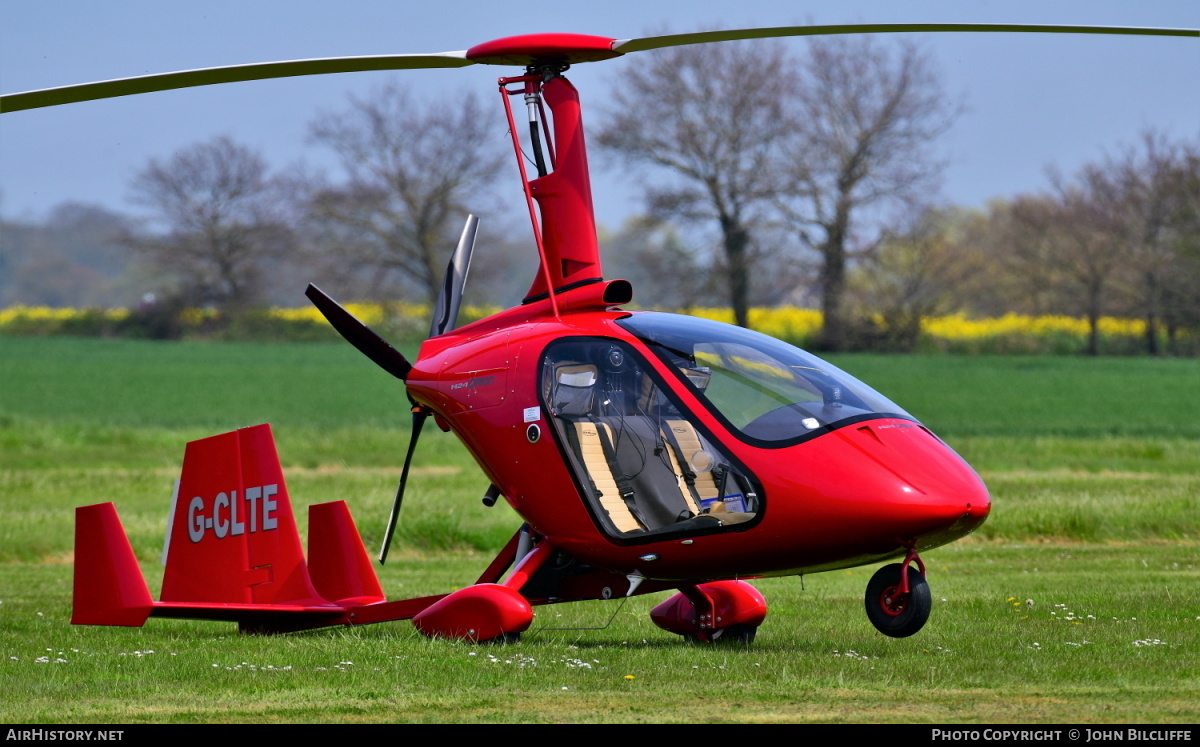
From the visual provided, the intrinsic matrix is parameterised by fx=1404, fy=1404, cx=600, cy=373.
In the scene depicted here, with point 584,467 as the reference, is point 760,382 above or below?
above

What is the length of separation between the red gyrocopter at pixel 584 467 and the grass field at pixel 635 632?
379 mm

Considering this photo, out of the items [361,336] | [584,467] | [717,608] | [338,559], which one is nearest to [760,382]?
[584,467]

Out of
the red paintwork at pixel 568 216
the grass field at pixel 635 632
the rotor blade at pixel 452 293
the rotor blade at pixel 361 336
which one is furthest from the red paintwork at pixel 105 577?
the red paintwork at pixel 568 216

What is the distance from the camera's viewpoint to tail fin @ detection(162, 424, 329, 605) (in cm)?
1047

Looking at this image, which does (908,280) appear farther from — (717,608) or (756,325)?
(717,608)

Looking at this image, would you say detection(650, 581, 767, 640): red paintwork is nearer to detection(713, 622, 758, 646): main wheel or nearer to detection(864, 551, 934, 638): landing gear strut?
detection(713, 622, 758, 646): main wheel

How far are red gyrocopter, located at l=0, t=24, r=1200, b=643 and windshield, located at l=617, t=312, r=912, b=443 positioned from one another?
0.6 inches

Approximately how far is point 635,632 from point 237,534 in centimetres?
307

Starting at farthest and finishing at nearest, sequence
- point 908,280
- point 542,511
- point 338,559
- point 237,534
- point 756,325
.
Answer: point 908,280 < point 756,325 < point 338,559 < point 237,534 < point 542,511

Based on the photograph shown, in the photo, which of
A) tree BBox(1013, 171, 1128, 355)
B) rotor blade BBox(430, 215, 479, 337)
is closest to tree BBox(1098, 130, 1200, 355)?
tree BBox(1013, 171, 1128, 355)

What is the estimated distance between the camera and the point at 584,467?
8.90m

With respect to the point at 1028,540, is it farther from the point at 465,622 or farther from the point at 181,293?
the point at 181,293
